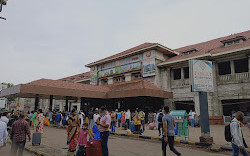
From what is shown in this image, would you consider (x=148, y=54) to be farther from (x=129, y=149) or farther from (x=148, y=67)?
(x=129, y=149)

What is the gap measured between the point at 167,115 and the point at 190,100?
16.0m

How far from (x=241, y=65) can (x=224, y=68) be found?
5.20ft

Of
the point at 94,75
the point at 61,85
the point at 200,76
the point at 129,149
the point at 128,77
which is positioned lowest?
the point at 129,149

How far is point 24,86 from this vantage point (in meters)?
16.6

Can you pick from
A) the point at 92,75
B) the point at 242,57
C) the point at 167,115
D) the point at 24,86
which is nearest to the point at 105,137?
the point at 167,115

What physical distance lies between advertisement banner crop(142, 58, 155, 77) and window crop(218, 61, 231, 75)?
293 inches

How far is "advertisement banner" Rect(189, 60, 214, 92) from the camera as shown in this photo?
9.24 meters

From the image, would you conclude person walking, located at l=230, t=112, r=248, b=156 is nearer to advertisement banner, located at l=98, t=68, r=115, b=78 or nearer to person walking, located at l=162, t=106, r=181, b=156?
person walking, located at l=162, t=106, r=181, b=156

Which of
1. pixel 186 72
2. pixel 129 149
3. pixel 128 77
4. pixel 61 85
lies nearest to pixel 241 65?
pixel 186 72

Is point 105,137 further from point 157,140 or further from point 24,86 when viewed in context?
point 24,86

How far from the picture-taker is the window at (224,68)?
19.4m

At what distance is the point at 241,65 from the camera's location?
18859 millimetres

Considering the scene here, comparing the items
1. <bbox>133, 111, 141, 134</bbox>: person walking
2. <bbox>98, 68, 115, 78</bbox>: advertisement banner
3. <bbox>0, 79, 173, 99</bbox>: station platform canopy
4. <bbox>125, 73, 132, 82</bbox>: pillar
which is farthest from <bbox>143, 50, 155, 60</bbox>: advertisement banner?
<bbox>133, 111, 141, 134</bbox>: person walking

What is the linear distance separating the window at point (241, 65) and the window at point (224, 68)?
26.4 inches
